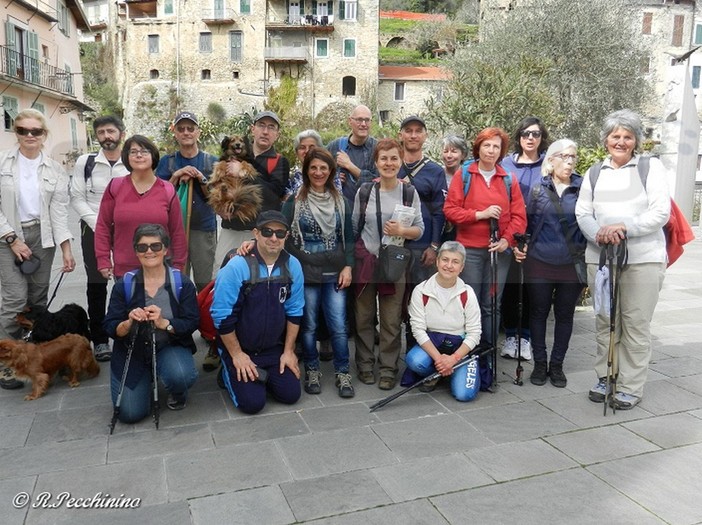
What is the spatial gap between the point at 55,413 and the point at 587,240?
12.4ft

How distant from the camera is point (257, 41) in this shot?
45.2 meters

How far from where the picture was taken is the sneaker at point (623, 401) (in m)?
3.87

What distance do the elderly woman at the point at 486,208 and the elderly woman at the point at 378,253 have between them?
1.14ft

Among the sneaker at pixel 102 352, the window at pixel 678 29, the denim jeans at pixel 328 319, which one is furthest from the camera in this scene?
Answer: the window at pixel 678 29

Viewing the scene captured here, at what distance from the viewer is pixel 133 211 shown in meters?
3.99

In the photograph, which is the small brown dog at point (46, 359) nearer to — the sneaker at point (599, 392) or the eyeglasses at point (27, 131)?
the eyeglasses at point (27, 131)

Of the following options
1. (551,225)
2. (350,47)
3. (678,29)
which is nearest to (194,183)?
(551,225)

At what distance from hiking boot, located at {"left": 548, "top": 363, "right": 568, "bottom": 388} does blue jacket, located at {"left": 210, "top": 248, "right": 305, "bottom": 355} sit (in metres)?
1.96

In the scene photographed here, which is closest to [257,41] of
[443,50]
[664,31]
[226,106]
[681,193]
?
[226,106]

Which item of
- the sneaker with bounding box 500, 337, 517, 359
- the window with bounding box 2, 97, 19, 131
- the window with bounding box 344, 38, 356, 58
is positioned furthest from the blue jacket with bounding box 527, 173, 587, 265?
the window with bounding box 344, 38, 356, 58

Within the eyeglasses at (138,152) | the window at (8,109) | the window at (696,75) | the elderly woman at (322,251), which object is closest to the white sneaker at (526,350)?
the elderly woman at (322,251)

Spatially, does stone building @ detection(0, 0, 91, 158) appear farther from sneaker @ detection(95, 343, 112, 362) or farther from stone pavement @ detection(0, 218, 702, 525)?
stone pavement @ detection(0, 218, 702, 525)

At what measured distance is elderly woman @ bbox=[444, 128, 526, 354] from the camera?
420cm

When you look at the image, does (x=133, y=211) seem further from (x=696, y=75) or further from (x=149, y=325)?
(x=696, y=75)
